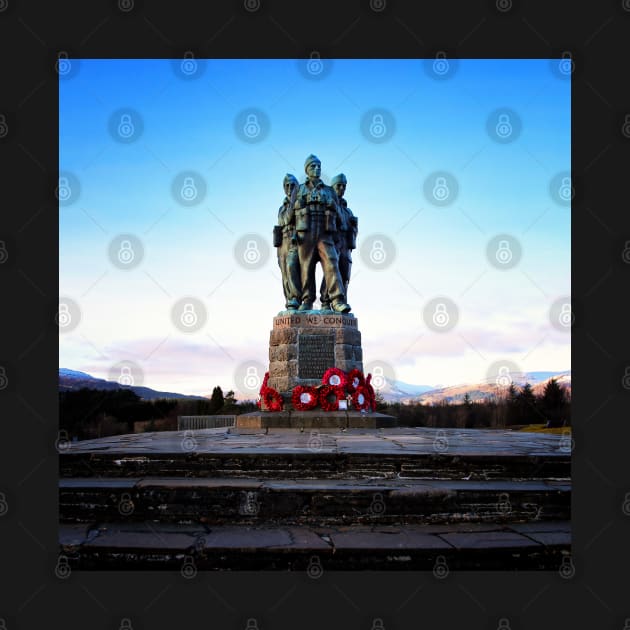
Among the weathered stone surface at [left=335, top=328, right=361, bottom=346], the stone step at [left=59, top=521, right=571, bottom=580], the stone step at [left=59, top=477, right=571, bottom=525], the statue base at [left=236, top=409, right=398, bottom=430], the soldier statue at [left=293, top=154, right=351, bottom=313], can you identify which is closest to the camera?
the stone step at [left=59, top=521, right=571, bottom=580]

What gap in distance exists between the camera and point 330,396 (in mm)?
10438

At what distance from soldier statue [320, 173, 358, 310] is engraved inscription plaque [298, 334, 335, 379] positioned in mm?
903

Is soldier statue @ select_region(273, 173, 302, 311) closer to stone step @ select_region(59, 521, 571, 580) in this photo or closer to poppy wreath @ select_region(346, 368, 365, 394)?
poppy wreath @ select_region(346, 368, 365, 394)

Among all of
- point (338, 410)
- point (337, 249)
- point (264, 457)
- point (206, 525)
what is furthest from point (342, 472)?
point (337, 249)

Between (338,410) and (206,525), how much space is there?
549cm

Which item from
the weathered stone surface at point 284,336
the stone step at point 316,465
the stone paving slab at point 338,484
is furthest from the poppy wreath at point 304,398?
the stone paving slab at point 338,484

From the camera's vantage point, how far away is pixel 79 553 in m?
4.28

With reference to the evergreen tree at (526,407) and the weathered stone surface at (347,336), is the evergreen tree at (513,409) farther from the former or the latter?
the weathered stone surface at (347,336)

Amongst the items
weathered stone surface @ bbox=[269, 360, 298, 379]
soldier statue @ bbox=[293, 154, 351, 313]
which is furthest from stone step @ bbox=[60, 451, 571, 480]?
soldier statue @ bbox=[293, 154, 351, 313]

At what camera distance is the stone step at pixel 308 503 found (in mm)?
4910

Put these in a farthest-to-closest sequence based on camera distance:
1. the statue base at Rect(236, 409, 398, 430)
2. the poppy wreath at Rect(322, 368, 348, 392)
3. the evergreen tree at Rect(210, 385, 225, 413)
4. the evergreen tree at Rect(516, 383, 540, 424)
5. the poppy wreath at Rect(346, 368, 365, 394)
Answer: the evergreen tree at Rect(210, 385, 225, 413), the evergreen tree at Rect(516, 383, 540, 424), the poppy wreath at Rect(346, 368, 365, 394), the poppy wreath at Rect(322, 368, 348, 392), the statue base at Rect(236, 409, 398, 430)

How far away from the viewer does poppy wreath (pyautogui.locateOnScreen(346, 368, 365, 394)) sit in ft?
34.7

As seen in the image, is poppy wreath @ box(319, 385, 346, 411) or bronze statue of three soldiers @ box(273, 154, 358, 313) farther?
bronze statue of three soldiers @ box(273, 154, 358, 313)

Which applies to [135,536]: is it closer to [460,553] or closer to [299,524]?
[299,524]
